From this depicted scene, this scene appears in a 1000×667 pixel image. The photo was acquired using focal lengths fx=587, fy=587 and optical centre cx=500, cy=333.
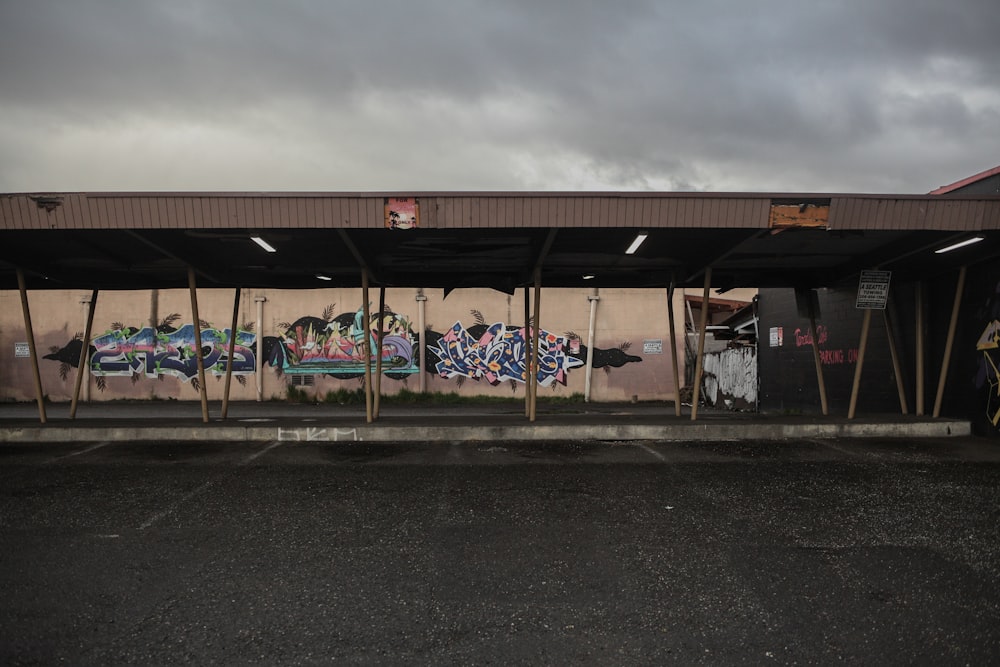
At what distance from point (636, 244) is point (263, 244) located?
5.12 m

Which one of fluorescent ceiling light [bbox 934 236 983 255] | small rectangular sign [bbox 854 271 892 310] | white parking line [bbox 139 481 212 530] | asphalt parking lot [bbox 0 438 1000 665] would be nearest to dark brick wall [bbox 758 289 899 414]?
small rectangular sign [bbox 854 271 892 310]

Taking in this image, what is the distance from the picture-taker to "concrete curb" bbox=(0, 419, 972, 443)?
8.27 metres

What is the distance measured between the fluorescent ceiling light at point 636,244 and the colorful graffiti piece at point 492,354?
9.55 metres

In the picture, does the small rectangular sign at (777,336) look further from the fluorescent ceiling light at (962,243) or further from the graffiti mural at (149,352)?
the graffiti mural at (149,352)

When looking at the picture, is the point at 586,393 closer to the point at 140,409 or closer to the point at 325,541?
the point at 140,409

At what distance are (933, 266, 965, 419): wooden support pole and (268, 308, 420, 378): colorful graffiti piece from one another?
1284cm

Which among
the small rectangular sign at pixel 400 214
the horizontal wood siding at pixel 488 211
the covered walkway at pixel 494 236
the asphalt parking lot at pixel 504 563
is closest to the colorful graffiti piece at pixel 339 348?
the covered walkway at pixel 494 236

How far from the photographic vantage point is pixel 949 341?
858cm

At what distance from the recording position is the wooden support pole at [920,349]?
29.8ft

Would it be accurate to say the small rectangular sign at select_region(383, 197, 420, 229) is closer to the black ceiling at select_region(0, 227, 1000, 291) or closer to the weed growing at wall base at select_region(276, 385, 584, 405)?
the black ceiling at select_region(0, 227, 1000, 291)

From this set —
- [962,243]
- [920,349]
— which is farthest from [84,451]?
[920,349]

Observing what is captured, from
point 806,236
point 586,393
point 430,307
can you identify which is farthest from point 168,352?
point 806,236

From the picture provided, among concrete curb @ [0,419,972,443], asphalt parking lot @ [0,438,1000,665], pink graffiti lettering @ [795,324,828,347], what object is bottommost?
asphalt parking lot @ [0,438,1000,665]

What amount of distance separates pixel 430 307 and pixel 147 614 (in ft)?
49.6
